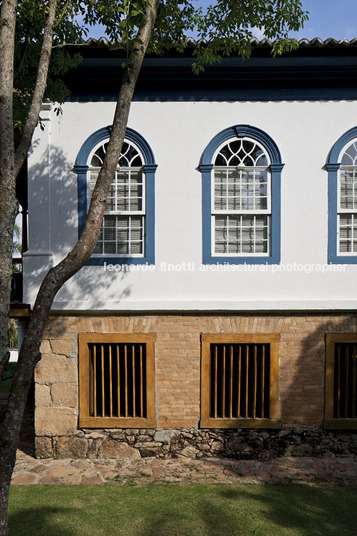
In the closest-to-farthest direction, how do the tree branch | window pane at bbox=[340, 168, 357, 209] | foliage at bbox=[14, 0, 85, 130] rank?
1. the tree branch
2. foliage at bbox=[14, 0, 85, 130]
3. window pane at bbox=[340, 168, 357, 209]

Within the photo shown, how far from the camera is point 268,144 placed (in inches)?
240

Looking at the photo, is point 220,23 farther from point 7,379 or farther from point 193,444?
point 7,379

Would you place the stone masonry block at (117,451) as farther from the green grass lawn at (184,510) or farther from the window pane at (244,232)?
the window pane at (244,232)

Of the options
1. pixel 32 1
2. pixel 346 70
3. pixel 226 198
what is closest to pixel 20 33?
pixel 32 1

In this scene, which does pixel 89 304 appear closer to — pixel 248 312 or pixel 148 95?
pixel 248 312

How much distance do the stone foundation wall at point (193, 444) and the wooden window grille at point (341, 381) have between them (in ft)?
1.26

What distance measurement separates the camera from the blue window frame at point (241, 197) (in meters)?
6.05

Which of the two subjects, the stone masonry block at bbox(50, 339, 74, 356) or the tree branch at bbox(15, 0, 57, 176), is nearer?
the tree branch at bbox(15, 0, 57, 176)

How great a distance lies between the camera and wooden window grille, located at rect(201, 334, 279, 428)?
601 centimetres

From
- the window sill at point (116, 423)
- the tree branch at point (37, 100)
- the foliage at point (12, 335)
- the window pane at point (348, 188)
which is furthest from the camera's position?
the foliage at point (12, 335)

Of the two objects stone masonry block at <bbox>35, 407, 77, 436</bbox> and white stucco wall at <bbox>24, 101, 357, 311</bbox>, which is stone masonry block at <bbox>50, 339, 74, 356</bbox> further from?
stone masonry block at <bbox>35, 407, 77, 436</bbox>

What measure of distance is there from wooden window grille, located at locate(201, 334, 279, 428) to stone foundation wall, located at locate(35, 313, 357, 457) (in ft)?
0.44

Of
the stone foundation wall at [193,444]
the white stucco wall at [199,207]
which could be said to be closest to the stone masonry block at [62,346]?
the white stucco wall at [199,207]

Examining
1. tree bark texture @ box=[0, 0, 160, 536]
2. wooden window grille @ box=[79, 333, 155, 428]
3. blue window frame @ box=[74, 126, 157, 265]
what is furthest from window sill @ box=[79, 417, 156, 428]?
tree bark texture @ box=[0, 0, 160, 536]
